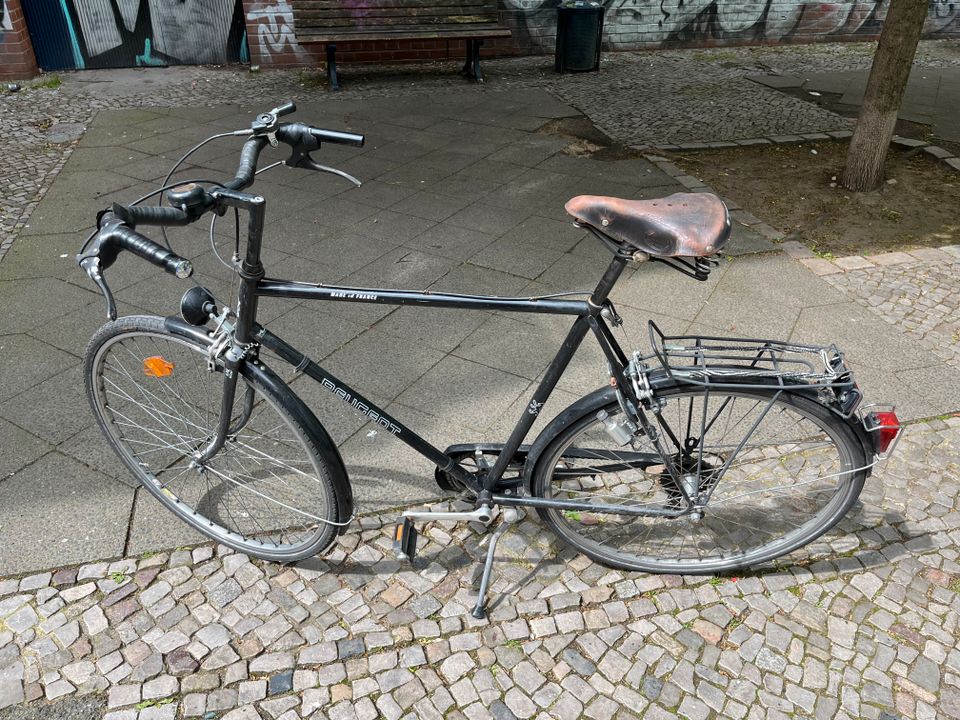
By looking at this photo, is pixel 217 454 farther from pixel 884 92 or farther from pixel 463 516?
pixel 884 92

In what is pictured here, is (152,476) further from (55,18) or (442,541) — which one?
(55,18)

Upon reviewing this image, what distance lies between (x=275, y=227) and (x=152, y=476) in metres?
2.70

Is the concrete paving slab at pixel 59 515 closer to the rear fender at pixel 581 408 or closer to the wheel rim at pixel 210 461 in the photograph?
the wheel rim at pixel 210 461

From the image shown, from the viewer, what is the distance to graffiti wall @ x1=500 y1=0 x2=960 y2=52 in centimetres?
1012

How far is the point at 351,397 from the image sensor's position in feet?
7.63

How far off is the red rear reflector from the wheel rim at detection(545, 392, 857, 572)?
0.32 ft

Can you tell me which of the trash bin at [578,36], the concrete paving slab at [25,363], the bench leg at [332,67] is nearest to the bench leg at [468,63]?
the trash bin at [578,36]

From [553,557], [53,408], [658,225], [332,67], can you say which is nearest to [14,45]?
[332,67]

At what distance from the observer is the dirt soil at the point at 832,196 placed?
5.01 metres

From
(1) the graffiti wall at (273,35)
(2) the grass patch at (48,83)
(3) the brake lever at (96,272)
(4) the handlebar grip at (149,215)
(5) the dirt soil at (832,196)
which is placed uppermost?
(4) the handlebar grip at (149,215)

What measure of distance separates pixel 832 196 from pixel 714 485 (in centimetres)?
407

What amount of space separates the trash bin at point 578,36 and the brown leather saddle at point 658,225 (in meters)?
7.98

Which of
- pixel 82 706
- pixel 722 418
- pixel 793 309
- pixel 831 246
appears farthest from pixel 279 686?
pixel 831 246

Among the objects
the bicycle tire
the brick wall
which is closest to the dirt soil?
the bicycle tire
